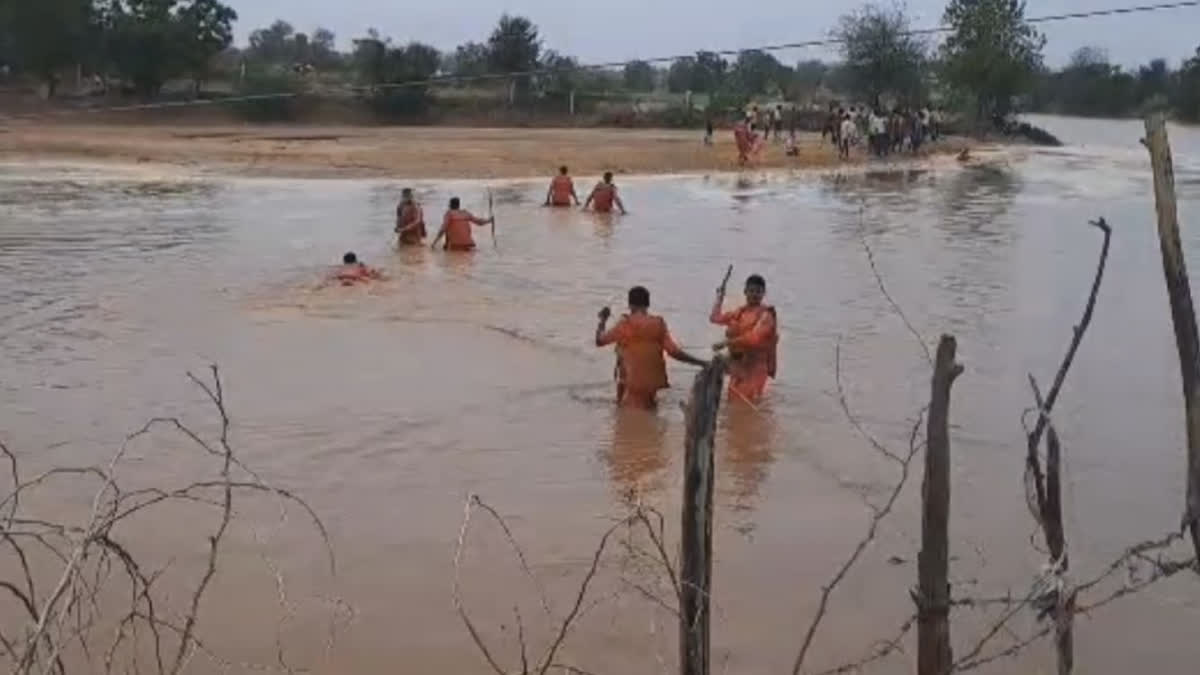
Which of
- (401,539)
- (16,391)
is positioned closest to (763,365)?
(401,539)

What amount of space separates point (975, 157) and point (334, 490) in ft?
152

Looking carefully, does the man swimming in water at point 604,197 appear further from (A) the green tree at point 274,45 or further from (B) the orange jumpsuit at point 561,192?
(A) the green tree at point 274,45

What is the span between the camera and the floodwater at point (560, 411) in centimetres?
811

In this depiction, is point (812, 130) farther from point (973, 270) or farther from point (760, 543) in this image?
point (760, 543)

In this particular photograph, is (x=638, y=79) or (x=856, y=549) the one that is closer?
(x=856, y=549)

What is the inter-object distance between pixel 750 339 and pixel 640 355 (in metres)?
0.88

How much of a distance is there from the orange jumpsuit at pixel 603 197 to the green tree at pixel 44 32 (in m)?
28.1

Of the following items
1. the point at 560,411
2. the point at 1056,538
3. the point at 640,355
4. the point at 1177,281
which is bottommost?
the point at 560,411

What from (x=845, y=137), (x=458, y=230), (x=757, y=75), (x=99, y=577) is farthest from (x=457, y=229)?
(x=757, y=75)

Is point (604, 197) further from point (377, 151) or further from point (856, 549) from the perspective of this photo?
point (856, 549)

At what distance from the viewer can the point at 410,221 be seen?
23.8 metres

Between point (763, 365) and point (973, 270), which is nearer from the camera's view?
point (763, 365)

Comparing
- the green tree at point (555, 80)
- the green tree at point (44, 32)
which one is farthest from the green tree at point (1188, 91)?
the green tree at point (44, 32)

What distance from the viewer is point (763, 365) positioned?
1302cm
